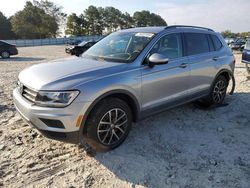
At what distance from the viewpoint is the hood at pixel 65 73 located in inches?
136

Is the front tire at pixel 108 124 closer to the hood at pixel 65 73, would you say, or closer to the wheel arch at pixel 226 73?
the hood at pixel 65 73

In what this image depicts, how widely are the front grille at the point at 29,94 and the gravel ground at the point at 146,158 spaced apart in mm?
860

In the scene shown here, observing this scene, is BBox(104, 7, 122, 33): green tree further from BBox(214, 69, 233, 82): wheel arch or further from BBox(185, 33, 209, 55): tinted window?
BBox(185, 33, 209, 55): tinted window

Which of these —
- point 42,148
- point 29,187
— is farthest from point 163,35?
point 29,187

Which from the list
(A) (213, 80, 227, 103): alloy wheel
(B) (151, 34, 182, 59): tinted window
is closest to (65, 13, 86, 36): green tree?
(A) (213, 80, 227, 103): alloy wheel

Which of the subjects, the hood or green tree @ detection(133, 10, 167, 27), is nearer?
the hood

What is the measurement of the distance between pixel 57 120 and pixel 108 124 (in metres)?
0.79

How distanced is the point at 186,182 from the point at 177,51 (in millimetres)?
2446

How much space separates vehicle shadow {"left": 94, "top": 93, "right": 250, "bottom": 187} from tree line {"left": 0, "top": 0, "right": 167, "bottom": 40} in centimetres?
7188

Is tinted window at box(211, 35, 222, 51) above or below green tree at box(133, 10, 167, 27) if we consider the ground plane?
below

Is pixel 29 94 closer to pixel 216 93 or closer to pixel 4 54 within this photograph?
pixel 216 93

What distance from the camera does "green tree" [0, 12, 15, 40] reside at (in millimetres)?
72812

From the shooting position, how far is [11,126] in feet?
16.1

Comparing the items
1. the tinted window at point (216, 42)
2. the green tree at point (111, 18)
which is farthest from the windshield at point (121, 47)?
the green tree at point (111, 18)
